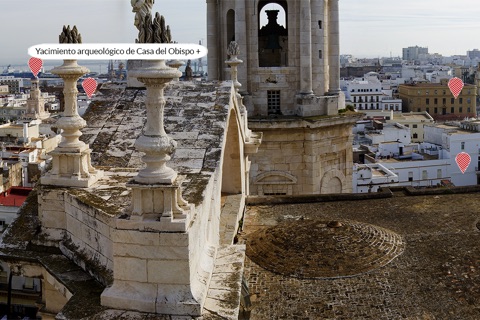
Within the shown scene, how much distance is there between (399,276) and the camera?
9891mm

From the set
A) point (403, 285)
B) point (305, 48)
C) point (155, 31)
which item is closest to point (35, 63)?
point (305, 48)

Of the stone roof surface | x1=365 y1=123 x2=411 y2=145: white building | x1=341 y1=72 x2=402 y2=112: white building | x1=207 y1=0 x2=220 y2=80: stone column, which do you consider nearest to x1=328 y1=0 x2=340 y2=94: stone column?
x1=207 y1=0 x2=220 y2=80: stone column

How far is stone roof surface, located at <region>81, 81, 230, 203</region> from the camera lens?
8672 millimetres

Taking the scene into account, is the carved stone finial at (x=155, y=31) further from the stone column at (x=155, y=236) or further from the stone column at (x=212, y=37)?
the stone column at (x=212, y=37)

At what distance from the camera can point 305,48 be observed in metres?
21.7

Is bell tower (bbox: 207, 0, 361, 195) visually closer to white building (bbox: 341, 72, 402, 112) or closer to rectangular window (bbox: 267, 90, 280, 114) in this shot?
rectangular window (bbox: 267, 90, 280, 114)

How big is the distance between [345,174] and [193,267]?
17.2 m

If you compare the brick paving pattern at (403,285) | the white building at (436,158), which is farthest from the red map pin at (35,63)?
the white building at (436,158)

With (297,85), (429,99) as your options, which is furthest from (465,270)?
(429,99)

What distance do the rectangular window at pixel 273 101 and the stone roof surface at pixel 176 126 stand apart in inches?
457

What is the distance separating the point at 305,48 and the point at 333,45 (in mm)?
1785

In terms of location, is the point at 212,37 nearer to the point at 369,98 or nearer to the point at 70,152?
the point at 70,152

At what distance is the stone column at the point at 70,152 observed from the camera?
7805 millimetres

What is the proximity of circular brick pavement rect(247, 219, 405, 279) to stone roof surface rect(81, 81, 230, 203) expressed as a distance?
2.39 meters
